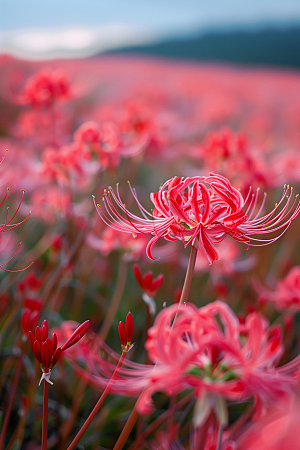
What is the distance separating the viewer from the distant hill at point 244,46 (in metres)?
2.42

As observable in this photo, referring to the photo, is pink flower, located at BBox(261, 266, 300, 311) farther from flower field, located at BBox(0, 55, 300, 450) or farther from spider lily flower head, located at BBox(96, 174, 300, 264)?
spider lily flower head, located at BBox(96, 174, 300, 264)

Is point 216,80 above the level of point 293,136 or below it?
above

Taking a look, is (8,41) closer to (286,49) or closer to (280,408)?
(286,49)

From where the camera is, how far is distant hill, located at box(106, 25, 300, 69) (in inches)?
95.2

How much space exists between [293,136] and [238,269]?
49.3 inches

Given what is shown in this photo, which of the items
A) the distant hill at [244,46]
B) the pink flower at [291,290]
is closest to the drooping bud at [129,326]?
the pink flower at [291,290]

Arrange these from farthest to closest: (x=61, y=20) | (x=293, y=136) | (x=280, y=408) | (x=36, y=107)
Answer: (x=293, y=136) → (x=61, y=20) → (x=36, y=107) → (x=280, y=408)

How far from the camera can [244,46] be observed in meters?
2.43

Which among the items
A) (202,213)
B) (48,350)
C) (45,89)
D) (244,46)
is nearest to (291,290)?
(202,213)

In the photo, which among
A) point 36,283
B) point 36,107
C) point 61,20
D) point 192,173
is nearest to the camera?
point 36,283

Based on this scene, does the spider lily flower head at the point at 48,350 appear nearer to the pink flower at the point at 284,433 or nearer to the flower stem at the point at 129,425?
the flower stem at the point at 129,425

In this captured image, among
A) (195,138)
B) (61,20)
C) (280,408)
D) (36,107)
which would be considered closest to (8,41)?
(61,20)

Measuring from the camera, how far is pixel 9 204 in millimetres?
1720

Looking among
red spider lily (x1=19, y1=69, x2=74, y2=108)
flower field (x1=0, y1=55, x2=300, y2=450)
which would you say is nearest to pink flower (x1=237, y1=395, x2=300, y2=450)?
flower field (x1=0, y1=55, x2=300, y2=450)
